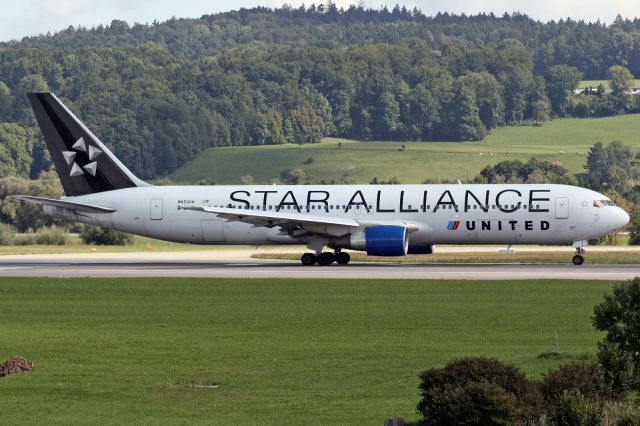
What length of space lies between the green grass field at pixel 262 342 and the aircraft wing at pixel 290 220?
1067 cm

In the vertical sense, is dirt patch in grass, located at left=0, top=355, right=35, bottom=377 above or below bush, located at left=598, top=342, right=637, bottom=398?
below

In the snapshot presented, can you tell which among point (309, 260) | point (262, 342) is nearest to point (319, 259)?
point (309, 260)

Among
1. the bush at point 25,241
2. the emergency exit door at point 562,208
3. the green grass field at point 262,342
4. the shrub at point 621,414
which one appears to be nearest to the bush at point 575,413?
the shrub at point 621,414

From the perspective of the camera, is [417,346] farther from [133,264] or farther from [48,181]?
[48,181]

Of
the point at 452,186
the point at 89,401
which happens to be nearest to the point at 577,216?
the point at 452,186

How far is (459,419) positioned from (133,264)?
150ft

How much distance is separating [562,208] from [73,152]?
2310 centimetres

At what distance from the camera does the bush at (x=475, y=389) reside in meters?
17.6

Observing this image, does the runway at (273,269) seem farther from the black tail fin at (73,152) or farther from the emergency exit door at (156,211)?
the black tail fin at (73,152)

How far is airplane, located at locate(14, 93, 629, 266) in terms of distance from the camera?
56.5m

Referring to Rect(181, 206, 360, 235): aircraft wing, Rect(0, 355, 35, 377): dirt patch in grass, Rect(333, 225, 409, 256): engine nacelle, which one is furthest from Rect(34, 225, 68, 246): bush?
Rect(0, 355, 35, 377): dirt patch in grass

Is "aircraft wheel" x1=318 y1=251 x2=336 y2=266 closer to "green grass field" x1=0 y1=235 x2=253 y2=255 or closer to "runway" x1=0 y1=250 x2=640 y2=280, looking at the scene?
"runway" x1=0 y1=250 x2=640 y2=280

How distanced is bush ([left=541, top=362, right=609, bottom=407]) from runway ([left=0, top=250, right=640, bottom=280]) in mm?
27740

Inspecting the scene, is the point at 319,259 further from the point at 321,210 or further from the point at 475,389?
the point at 475,389
